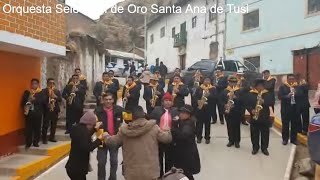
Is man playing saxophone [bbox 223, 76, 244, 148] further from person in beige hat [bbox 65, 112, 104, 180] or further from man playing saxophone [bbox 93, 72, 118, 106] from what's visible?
person in beige hat [bbox 65, 112, 104, 180]

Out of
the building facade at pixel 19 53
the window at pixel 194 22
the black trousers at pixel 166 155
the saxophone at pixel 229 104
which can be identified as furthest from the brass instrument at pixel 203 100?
the window at pixel 194 22

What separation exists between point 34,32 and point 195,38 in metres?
23.0

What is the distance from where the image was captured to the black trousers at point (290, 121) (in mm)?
10320

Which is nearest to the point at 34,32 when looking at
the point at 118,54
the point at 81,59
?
the point at 81,59

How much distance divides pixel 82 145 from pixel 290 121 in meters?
5.96

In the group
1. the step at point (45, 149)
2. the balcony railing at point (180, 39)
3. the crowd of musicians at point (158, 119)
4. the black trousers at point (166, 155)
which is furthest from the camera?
the balcony railing at point (180, 39)

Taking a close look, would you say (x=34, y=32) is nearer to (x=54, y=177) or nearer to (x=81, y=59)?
(x=54, y=177)

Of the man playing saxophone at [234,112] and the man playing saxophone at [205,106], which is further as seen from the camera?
the man playing saxophone at [205,106]

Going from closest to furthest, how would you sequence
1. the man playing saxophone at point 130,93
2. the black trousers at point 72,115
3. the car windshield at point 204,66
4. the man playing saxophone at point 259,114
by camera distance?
the man playing saxophone at point 259,114
the black trousers at point 72,115
the man playing saxophone at point 130,93
the car windshield at point 204,66

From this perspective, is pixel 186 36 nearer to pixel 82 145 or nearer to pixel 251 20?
pixel 251 20

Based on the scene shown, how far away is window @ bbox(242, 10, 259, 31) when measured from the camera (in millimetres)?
23938

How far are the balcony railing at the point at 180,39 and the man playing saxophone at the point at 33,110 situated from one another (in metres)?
24.2

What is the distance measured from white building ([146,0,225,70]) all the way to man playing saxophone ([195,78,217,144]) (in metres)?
16.4

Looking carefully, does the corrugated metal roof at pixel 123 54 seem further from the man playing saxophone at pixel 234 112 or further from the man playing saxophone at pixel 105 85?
the man playing saxophone at pixel 234 112
